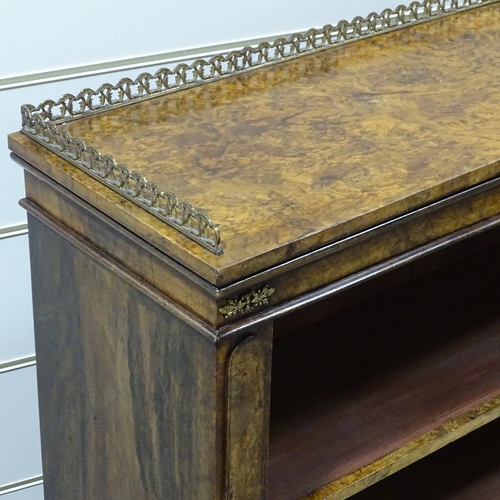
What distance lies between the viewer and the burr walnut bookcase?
3.16ft

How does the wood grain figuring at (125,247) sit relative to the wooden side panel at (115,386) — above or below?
above

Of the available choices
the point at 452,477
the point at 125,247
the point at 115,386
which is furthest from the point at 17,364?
the point at 452,477

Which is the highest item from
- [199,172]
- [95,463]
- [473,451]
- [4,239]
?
[199,172]

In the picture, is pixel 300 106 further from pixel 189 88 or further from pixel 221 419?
pixel 221 419

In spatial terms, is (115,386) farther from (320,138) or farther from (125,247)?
(320,138)

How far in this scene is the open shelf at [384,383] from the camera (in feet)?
3.94

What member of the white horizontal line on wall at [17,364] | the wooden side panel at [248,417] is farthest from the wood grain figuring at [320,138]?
the white horizontal line on wall at [17,364]

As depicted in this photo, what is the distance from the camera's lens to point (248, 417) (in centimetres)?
100

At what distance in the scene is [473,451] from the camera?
1.69 m

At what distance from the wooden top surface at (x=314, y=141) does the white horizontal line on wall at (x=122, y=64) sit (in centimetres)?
19

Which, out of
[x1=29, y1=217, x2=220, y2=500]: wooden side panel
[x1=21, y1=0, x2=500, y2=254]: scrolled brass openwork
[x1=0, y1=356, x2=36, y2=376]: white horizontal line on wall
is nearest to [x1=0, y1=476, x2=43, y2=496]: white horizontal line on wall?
[x1=0, y1=356, x2=36, y2=376]: white horizontal line on wall

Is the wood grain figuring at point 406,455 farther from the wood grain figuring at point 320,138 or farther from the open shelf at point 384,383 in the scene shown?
the wood grain figuring at point 320,138

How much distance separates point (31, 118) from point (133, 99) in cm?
15

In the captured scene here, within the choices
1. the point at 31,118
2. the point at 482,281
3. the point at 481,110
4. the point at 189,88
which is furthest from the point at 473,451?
the point at 31,118
